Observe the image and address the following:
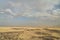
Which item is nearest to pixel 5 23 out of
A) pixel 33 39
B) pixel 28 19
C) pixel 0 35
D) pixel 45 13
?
pixel 0 35

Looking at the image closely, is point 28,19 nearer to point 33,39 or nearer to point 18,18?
point 18,18

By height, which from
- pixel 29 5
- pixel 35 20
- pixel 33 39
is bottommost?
pixel 33 39

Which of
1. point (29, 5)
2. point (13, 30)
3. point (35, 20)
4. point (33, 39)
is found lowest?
point (33, 39)

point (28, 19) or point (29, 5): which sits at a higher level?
point (29, 5)

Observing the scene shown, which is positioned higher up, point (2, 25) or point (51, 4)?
point (51, 4)

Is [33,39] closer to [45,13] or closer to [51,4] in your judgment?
[45,13]

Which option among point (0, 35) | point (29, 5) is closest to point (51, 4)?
point (29, 5)
